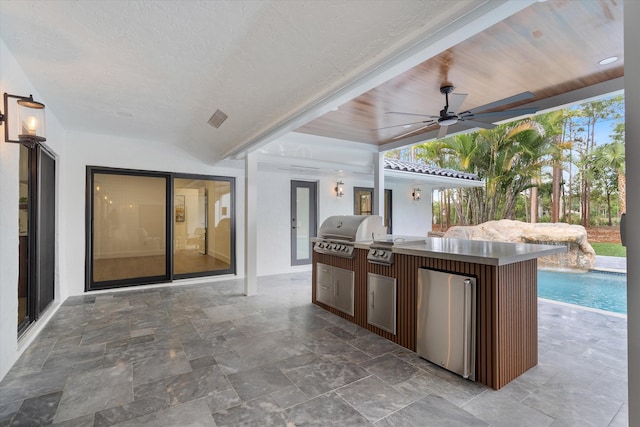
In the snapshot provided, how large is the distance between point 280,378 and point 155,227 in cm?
436

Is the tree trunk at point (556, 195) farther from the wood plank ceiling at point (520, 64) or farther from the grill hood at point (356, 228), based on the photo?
the grill hood at point (356, 228)

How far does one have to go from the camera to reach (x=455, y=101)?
3.39 meters

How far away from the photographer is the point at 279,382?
2.40 metres

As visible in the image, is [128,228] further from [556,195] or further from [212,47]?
[556,195]

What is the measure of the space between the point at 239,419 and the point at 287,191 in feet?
18.1

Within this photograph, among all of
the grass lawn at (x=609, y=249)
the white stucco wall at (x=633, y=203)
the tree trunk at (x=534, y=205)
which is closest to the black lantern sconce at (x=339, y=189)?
the white stucco wall at (x=633, y=203)

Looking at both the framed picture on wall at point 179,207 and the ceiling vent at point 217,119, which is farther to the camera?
the framed picture on wall at point 179,207

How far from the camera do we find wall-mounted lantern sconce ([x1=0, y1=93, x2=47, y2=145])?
2.35 m

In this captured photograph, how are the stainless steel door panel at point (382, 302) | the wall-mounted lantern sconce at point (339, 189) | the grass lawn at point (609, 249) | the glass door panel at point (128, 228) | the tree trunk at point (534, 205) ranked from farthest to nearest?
1. the tree trunk at point (534, 205)
2. the grass lawn at point (609, 249)
3. the wall-mounted lantern sconce at point (339, 189)
4. the glass door panel at point (128, 228)
5. the stainless steel door panel at point (382, 302)

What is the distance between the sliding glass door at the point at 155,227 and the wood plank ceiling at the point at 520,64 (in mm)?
3206

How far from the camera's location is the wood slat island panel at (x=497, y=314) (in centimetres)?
234

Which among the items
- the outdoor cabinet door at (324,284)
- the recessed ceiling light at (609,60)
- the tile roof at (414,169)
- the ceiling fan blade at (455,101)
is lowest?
the outdoor cabinet door at (324,284)

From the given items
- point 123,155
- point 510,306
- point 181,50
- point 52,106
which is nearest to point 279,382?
point 510,306

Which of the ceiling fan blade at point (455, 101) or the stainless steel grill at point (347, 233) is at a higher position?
the ceiling fan blade at point (455, 101)
